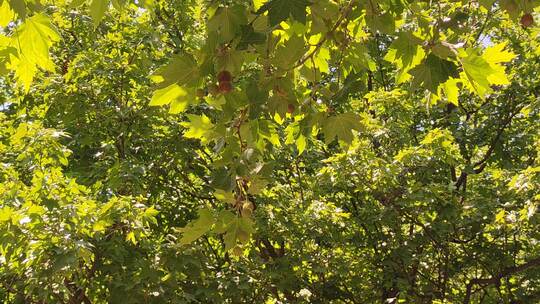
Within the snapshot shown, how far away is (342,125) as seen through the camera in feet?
7.42

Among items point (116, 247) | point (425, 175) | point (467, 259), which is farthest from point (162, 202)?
point (467, 259)

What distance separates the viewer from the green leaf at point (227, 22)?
5.98 feet

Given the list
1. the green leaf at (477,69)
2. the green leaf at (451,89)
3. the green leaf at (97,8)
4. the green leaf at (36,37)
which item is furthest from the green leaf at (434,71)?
the green leaf at (36,37)

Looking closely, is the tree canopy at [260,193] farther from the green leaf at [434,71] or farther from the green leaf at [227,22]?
the green leaf at [227,22]

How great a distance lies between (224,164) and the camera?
201 cm

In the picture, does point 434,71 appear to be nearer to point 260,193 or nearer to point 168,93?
point 168,93

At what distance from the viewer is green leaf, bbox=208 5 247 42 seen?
1.82m

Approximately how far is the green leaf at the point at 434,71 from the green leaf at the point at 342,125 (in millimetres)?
328

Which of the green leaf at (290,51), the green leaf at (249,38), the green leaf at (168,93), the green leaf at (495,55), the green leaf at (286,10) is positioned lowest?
the green leaf at (168,93)

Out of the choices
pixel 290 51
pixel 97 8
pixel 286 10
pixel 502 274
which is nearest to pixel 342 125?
pixel 290 51

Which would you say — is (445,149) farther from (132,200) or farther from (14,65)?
(14,65)

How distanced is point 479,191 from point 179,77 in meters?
7.27

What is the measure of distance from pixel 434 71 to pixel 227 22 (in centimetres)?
76

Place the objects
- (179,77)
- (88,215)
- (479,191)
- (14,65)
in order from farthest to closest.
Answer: (479,191)
(88,215)
(14,65)
(179,77)
